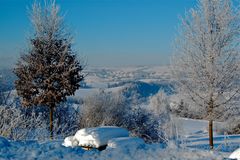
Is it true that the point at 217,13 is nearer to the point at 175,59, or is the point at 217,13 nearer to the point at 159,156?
the point at 175,59

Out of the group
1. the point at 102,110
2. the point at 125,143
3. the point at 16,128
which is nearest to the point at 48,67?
the point at 16,128

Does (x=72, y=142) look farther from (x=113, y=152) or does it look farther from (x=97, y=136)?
(x=113, y=152)

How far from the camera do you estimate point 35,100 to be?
15.2 metres

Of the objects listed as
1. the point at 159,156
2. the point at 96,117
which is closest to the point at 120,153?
the point at 159,156

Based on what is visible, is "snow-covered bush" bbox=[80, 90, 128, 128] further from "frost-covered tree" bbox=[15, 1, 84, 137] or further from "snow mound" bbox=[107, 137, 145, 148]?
"snow mound" bbox=[107, 137, 145, 148]

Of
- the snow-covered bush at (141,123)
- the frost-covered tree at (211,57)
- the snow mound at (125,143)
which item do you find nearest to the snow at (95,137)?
the snow mound at (125,143)

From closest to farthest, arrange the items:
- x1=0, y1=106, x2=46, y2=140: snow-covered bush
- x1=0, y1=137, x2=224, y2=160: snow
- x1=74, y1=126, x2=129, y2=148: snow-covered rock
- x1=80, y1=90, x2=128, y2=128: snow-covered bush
Result: 1. x1=0, y1=137, x2=224, y2=160: snow
2. x1=74, y1=126, x2=129, y2=148: snow-covered rock
3. x1=0, y1=106, x2=46, y2=140: snow-covered bush
4. x1=80, y1=90, x2=128, y2=128: snow-covered bush

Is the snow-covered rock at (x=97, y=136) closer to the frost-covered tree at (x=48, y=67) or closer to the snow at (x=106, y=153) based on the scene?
the snow at (x=106, y=153)

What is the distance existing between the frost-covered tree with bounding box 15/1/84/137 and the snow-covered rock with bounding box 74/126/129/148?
7.71 meters

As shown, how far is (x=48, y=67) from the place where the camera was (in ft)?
48.6

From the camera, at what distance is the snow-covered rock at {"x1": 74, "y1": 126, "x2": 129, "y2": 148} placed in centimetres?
684

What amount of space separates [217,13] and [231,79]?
2.59 metres

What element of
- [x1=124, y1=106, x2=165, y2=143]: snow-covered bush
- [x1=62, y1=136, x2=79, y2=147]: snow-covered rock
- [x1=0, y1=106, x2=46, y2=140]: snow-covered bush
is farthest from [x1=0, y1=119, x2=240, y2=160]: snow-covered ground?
[x1=124, y1=106, x2=165, y2=143]: snow-covered bush

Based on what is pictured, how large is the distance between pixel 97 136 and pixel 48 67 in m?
8.50
